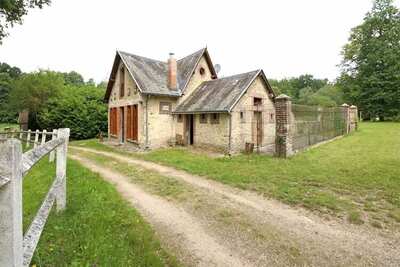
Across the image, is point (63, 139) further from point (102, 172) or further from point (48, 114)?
point (48, 114)

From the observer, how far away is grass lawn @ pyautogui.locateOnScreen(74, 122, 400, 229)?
5.23 meters

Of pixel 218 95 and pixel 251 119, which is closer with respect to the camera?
pixel 251 119

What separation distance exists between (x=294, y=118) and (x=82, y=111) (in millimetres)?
19131

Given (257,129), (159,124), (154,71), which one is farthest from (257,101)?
(154,71)

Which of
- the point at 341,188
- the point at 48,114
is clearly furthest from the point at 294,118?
the point at 48,114

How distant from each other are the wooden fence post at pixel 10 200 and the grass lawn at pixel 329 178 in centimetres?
514

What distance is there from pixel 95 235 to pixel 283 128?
31.5ft

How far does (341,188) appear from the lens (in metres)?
6.57

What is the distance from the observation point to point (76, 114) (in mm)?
22844

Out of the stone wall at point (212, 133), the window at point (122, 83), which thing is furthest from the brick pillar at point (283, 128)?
the window at point (122, 83)

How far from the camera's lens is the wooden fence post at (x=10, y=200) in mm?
1518

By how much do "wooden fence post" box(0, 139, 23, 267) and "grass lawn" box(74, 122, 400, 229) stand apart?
5140mm

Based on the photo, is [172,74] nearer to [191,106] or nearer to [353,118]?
[191,106]

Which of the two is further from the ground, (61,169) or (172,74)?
(172,74)
